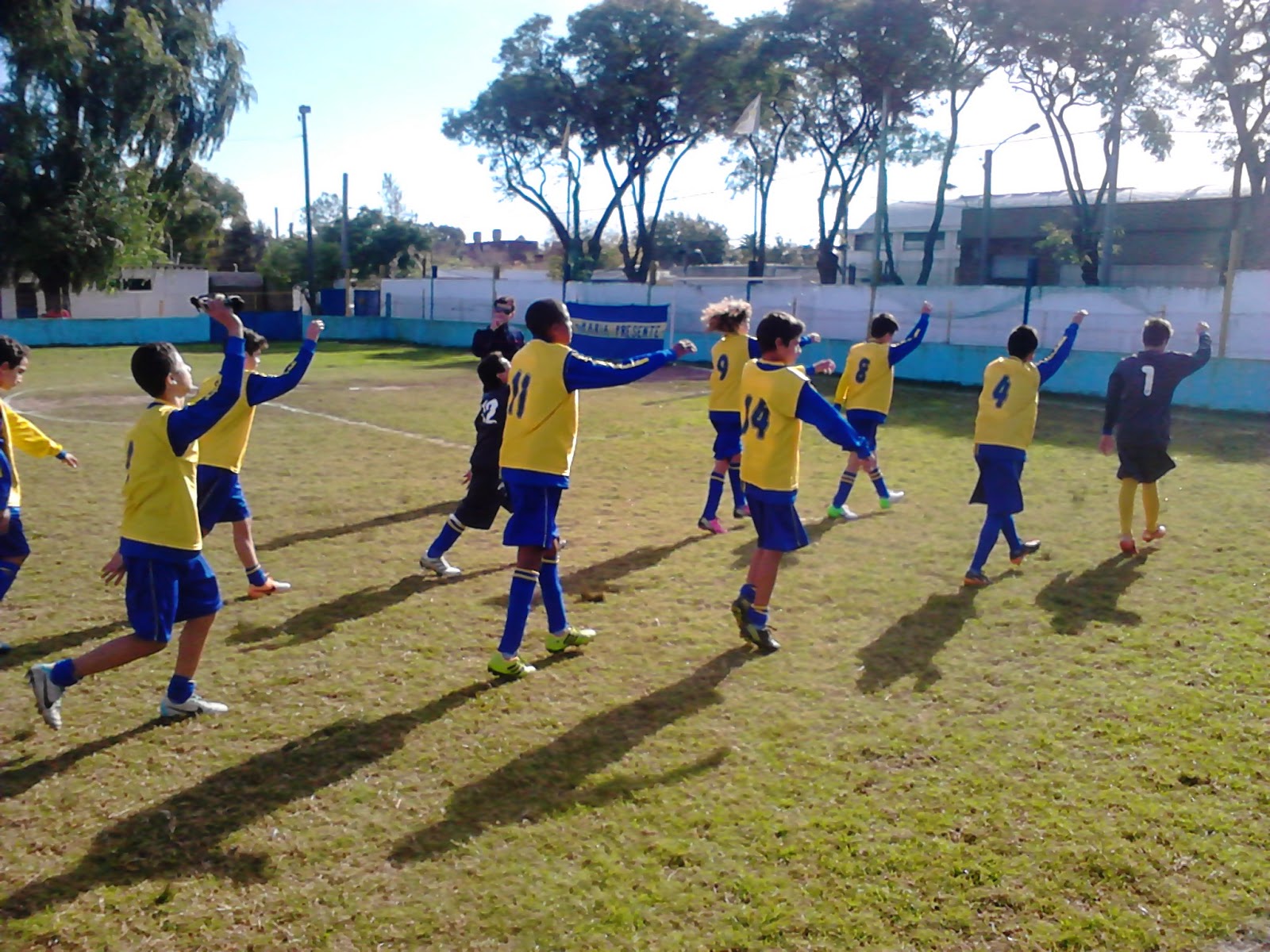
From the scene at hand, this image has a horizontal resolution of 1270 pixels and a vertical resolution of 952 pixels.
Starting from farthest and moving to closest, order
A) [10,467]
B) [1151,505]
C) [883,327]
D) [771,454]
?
[883,327] → [1151,505] → [771,454] → [10,467]

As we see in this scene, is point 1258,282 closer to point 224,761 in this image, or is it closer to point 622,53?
point 224,761

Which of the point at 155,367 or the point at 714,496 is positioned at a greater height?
the point at 155,367

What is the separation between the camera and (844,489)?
360 inches

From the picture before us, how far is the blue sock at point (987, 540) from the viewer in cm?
701

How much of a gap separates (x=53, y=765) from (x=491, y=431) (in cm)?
353

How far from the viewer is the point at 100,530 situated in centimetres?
828

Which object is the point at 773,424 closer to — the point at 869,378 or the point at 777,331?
the point at 777,331

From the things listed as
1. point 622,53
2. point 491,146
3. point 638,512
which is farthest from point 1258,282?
point 491,146

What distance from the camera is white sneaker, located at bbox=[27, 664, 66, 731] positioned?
4426 mm

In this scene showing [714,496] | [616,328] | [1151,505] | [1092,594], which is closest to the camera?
[1092,594]

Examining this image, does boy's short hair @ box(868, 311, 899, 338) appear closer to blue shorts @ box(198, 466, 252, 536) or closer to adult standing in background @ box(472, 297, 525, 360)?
adult standing in background @ box(472, 297, 525, 360)

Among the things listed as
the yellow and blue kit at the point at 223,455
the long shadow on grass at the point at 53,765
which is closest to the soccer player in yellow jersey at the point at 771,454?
the yellow and blue kit at the point at 223,455

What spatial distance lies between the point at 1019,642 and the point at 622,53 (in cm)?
4124

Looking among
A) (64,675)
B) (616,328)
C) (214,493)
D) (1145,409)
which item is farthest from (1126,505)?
(616,328)
